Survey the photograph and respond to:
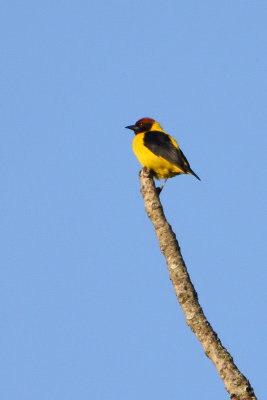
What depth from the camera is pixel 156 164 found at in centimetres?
916

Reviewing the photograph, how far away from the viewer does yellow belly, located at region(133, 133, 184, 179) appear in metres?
9.14

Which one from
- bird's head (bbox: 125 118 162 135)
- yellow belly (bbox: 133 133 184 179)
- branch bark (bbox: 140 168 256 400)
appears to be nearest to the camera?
branch bark (bbox: 140 168 256 400)

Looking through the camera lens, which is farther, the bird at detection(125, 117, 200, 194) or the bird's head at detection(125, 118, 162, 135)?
the bird's head at detection(125, 118, 162, 135)

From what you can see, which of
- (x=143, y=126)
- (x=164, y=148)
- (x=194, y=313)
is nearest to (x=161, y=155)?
(x=164, y=148)

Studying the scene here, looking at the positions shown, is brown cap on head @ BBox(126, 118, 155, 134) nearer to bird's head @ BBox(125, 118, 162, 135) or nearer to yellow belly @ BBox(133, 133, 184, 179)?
bird's head @ BBox(125, 118, 162, 135)

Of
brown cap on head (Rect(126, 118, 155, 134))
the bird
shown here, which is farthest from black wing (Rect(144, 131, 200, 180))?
brown cap on head (Rect(126, 118, 155, 134))

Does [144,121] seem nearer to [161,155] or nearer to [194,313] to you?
[161,155]

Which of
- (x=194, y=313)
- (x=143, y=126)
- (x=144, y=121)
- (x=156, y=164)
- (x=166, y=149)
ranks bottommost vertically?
(x=194, y=313)

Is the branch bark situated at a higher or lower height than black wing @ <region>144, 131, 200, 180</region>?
lower

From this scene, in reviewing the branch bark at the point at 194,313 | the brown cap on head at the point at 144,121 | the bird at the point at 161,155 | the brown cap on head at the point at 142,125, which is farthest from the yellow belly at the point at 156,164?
the branch bark at the point at 194,313

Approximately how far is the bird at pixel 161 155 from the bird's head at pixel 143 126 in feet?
1.65

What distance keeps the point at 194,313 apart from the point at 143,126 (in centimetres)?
681

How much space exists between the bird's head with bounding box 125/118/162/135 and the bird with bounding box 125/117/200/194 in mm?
502

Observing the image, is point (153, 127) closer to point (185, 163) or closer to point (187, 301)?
point (185, 163)
